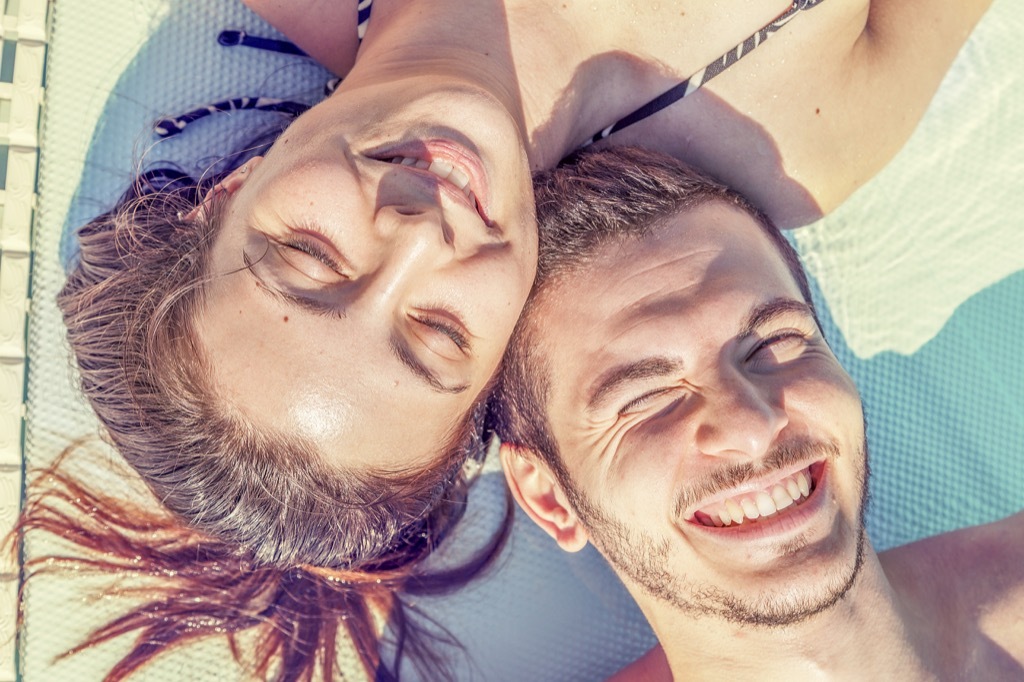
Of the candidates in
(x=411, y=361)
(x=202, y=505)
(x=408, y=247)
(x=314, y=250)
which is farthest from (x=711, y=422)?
(x=202, y=505)

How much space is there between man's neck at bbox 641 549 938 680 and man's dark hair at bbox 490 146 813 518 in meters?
0.48

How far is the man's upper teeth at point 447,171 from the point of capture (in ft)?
6.29

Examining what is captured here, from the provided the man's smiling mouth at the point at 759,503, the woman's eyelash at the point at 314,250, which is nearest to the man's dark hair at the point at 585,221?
the man's smiling mouth at the point at 759,503

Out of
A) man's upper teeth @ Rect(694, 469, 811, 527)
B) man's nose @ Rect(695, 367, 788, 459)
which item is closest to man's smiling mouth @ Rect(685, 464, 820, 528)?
man's upper teeth @ Rect(694, 469, 811, 527)

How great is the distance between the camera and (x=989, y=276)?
321cm

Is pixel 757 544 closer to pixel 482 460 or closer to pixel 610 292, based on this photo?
pixel 610 292

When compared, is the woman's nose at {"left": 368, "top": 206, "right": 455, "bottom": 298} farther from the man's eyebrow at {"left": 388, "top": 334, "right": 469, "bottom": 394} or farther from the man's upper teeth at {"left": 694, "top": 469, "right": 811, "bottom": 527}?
the man's upper teeth at {"left": 694, "top": 469, "right": 811, "bottom": 527}

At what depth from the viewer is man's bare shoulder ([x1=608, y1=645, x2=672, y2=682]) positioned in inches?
106

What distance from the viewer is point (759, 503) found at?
7.07ft

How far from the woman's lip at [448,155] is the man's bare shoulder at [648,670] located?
5.41 feet

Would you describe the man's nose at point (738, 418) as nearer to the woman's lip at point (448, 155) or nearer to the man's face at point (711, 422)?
the man's face at point (711, 422)

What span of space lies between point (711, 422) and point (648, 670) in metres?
1.11

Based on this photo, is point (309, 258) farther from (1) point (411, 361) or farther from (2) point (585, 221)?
(2) point (585, 221)

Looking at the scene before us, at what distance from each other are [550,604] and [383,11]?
6.71 ft
